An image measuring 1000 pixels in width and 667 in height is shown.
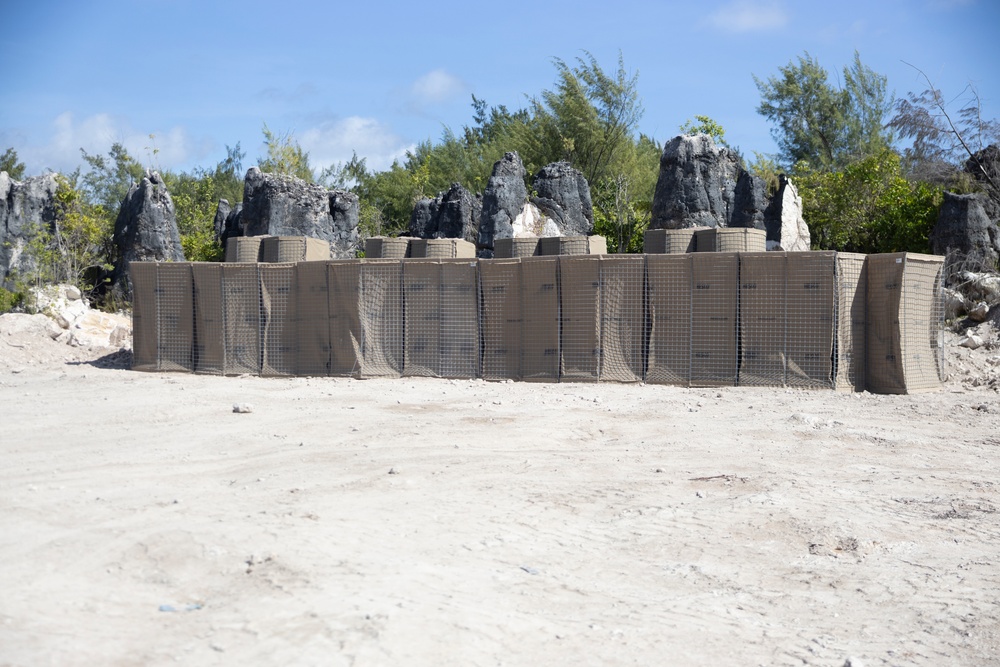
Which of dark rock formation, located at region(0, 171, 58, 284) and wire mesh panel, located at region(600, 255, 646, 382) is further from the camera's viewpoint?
dark rock formation, located at region(0, 171, 58, 284)

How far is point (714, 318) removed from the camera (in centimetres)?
1388

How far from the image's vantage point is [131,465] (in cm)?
836

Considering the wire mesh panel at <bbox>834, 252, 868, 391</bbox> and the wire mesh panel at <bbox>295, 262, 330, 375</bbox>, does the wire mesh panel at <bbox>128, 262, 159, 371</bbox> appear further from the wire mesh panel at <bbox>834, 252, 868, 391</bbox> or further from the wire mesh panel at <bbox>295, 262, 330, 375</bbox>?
the wire mesh panel at <bbox>834, 252, 868, 391</bbox>

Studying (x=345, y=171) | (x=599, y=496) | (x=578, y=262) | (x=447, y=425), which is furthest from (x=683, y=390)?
(x=345, y=171)

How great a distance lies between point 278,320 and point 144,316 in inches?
98.0

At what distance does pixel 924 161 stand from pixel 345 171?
1179 inches

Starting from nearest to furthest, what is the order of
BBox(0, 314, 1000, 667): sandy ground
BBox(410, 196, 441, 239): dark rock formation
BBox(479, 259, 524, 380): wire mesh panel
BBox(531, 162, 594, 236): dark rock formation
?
BBox(0, 314, 1000, 667): sandy ground, BBox(479, 259, 524, 380): wire mesh panel, BBox(531, 162, 594, 236): dark rock formation, BBox(410, 196, 441, 239): dark rock formation

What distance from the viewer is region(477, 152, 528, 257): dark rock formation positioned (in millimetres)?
22297

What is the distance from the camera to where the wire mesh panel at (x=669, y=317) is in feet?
45.9

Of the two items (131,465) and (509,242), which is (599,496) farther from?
(509,242)

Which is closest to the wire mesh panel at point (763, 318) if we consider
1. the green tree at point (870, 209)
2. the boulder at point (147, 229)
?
the green tree at point (870, 209)

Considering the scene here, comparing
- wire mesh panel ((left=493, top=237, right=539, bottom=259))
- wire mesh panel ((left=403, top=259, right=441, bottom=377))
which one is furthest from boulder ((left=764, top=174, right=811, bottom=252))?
wire mesh panel ((left=403, top=259, right=441, bottom=377))

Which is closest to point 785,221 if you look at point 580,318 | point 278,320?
point 580,318

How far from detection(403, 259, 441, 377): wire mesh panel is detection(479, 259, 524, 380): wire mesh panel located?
0.72 meters
